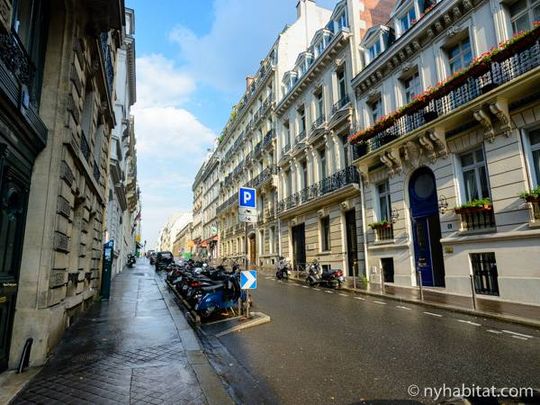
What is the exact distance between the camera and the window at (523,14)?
34.4 ft

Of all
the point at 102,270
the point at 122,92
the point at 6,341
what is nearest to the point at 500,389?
the point at 6,341

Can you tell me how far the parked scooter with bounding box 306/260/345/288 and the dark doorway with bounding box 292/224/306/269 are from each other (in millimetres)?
6224

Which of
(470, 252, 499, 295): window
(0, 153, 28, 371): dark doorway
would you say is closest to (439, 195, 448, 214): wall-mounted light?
(470, 252, 499, 295): window

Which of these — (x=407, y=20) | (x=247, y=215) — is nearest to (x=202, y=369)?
(x=247, y=215)

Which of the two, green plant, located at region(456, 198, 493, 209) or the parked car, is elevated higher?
green plant, located at region(456, 198, 493, 209)

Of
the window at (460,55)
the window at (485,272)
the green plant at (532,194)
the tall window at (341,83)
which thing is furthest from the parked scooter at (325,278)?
the tall window at (341,83)

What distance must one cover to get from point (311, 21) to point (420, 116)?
21.2m

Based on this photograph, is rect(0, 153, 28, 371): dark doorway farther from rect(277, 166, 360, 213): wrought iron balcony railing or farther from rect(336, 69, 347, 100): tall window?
rect(336, 69, 347, 100): tall window

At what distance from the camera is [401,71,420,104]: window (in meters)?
15.0

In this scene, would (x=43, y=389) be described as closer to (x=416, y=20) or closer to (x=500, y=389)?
(x=500, y=389)

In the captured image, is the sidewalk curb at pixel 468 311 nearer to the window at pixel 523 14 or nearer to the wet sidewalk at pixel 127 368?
the wet sidewalk at pixel 127 368

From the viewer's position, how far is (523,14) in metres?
10.8

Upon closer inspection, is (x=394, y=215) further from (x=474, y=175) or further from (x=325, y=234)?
(x=325, y=234)

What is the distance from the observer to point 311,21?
99.3 feet
